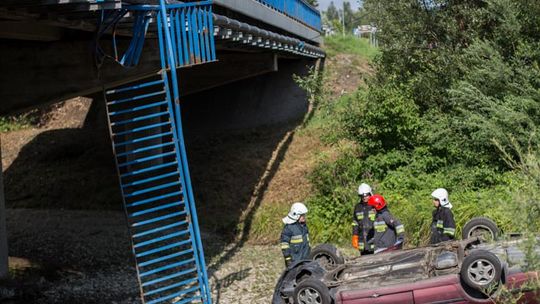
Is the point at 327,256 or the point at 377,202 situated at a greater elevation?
the point at 377,202

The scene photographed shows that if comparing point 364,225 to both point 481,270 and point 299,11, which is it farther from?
point 299,11

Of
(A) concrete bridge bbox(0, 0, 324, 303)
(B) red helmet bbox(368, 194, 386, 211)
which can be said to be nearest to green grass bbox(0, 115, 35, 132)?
(A) concrete bridge bbox(0, 0, 324, 303)

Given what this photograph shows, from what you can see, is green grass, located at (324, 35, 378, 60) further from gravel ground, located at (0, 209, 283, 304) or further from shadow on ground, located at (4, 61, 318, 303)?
gravel ground, located at (0, 209, 283, 304)

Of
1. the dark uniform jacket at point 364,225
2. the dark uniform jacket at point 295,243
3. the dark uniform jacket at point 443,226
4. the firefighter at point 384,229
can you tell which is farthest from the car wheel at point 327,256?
the dark uniform jacket at point 443,226

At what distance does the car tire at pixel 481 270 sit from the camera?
769 centimetres

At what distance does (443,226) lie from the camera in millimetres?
10258

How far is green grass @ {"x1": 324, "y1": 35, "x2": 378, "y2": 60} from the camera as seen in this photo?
30.3 m

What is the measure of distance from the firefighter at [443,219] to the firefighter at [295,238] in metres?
2.11

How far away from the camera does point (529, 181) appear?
5887mm

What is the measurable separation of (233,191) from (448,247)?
1141 centimetres

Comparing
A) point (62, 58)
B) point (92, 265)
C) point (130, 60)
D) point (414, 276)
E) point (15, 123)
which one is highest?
point (62, 58)

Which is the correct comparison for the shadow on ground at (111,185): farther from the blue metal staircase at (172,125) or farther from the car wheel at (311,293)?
the car wheel at (311,293)

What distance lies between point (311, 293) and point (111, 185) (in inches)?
552

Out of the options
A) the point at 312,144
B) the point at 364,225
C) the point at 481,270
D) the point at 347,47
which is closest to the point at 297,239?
the point at 364,225
